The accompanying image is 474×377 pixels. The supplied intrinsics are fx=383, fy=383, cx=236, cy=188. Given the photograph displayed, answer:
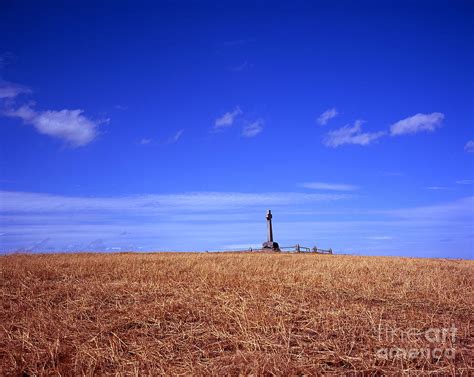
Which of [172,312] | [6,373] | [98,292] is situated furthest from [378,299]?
[6,373]

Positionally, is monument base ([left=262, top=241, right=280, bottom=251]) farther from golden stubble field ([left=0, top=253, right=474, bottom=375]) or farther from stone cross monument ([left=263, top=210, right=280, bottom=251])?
golden stubble field ([left=0, top=253, right=474, bottom=375])

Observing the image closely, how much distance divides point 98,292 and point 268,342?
502 cm

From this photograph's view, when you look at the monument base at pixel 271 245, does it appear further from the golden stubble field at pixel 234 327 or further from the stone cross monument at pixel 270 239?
the golden stubble field at pixel 234 327

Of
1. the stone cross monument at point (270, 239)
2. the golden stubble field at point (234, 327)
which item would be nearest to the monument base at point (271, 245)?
the stone cross monument at point (270, 239)

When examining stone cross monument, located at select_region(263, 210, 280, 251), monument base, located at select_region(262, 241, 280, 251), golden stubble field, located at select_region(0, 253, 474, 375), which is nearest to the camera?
golden stubble field, located at select_region(0, 253, 474, 375)

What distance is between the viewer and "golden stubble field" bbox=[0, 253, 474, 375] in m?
4.48

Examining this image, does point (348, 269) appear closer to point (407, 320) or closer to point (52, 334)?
point (407, 320)

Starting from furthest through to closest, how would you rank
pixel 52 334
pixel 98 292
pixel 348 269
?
pixel 348 269, pixel 98 292, pixel 52 334

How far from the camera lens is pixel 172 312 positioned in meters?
6.76

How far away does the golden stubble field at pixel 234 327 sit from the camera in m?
4.48

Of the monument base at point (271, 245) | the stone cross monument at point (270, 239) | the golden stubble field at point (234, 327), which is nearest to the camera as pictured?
the golden stubble field at point (234, 327)

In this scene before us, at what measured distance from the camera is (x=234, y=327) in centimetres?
572

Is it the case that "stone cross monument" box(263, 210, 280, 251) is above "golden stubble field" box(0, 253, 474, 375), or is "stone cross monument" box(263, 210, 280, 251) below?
above

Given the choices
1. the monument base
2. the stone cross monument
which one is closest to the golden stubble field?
the monument base
